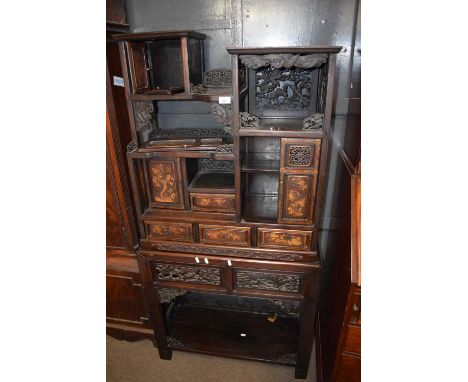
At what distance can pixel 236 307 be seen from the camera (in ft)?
6.79

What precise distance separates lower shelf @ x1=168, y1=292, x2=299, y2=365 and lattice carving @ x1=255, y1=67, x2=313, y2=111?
1354mm

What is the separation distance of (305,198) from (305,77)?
0.62 metres

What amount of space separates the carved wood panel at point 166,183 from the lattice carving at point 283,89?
57 centimetres

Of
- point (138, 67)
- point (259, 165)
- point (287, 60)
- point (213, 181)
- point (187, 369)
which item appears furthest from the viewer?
point (187, 369)

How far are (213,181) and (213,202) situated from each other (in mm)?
155

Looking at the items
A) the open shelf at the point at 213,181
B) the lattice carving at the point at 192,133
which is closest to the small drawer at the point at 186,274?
the open shelf at the point at 213,181

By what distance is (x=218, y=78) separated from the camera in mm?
1497

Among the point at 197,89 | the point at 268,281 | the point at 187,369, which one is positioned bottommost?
the point at 187,369

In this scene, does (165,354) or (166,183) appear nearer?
(166,183)

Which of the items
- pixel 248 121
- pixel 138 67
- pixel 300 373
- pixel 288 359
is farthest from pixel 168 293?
pixel 138 67

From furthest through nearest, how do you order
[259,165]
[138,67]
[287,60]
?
1. [259,165]
2. [138,67]
3. [287,60]

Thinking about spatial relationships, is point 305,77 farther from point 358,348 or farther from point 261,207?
point 358,348

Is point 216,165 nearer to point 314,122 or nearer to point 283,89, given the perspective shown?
point 283,89

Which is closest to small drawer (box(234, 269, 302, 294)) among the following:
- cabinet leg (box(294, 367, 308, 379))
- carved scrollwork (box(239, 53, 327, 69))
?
cabinet leg (box(294, 367, 308, 379))
